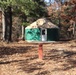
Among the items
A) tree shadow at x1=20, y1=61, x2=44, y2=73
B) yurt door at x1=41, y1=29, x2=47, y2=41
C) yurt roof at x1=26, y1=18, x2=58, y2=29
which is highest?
yurt roof at x1=26, y1=18, x2=58, y2=29

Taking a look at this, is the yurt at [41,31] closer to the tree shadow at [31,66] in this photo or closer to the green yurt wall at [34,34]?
the green yurt wall at [34,34]

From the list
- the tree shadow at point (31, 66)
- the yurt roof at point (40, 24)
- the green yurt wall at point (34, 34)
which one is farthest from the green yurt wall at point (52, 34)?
the tree shadow at point (31, 66)

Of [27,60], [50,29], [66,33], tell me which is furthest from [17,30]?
[27,60]

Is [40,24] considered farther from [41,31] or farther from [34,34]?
[34,34]

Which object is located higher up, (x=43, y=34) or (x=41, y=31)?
(x=41, y=31)

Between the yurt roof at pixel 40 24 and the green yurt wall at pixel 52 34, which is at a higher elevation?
the yurt roof at pixel 40 24

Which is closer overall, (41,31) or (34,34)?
(41,31)

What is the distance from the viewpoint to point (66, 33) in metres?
57.9

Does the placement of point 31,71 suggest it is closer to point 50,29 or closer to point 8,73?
point 8,73

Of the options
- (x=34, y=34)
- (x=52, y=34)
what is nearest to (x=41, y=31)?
(x=34, y=34)

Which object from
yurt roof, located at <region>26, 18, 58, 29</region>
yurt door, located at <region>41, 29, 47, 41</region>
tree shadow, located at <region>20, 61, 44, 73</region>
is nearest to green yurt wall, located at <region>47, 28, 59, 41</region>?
yurt door, located at <region>41, 29, 47, 41</region>

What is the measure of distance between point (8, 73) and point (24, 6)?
1307 centimetres

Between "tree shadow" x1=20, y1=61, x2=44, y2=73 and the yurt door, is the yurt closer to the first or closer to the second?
the yurt door

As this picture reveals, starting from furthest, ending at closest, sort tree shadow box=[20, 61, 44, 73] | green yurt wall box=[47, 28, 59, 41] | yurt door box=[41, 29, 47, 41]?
green yurt wall box=[47, 28, 59, 41] → yurt door box=[41, 29, 47, 41] → tree shadow box=[20, 61, 44, 73]
